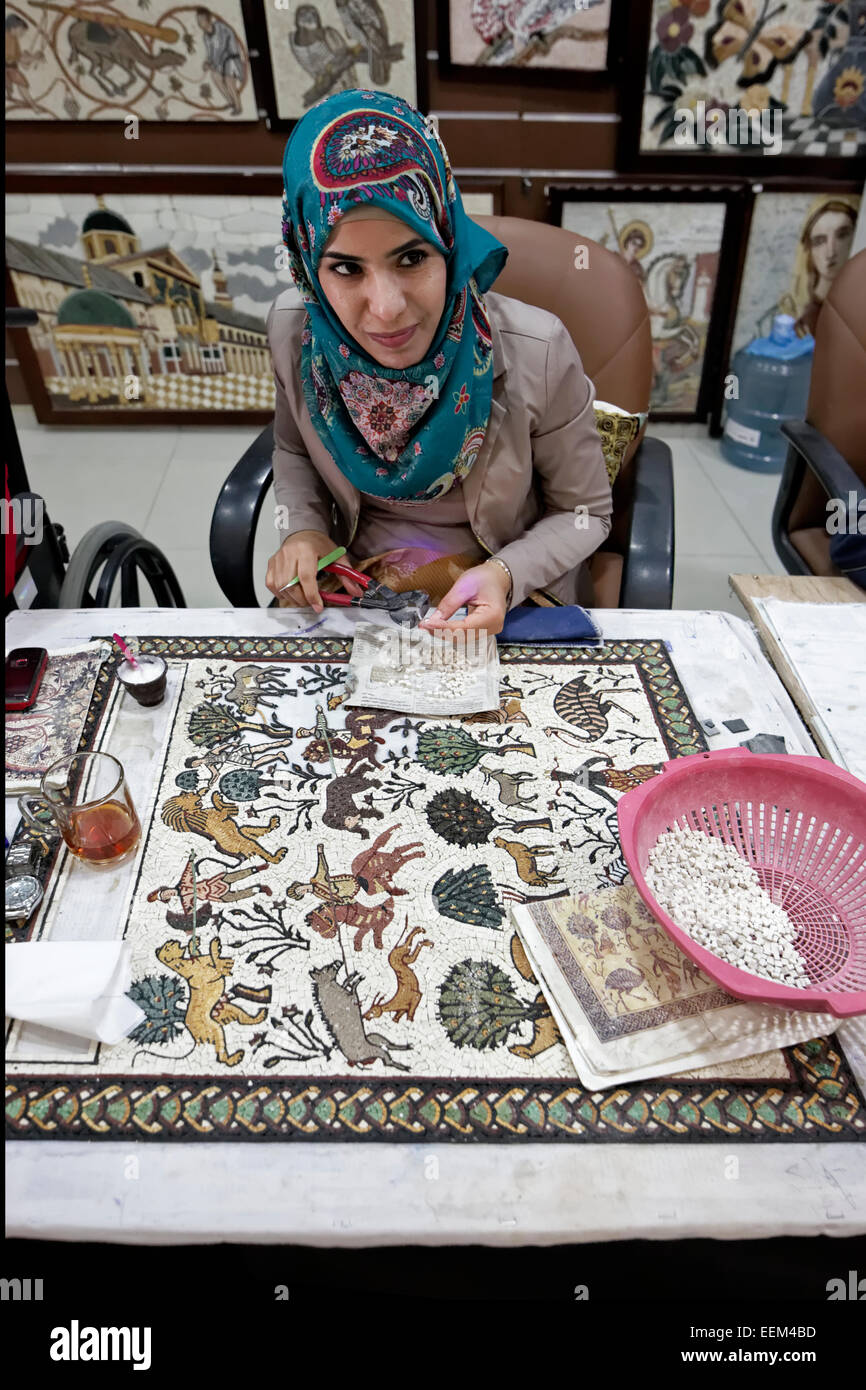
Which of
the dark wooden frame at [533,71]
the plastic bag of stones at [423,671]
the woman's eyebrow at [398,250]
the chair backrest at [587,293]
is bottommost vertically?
the plastic bag of stones at [423,671]

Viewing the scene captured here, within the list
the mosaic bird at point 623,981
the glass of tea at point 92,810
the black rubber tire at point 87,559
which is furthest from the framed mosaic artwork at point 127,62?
the mosaic bird at point 623,981

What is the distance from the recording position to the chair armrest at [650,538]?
4.86 ft

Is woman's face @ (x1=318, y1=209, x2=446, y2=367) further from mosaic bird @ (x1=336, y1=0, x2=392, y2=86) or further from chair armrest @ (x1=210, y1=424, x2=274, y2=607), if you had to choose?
mosaic bird @ (x1=336, y1=0, x2=392, y2=86)

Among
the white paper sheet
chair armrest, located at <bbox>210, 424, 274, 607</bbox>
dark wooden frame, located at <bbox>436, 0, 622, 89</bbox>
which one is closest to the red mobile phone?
chair armrest, located at <bbox>210, 424, 274, 607</bbox>

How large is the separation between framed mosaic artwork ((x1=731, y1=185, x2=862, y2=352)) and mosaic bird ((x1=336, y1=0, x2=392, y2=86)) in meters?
1.36

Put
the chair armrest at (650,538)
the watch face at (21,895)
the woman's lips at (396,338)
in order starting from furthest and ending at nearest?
the chair armrest at (650,538) < the woman's lips at (396,338) < the watch face at (21,895)

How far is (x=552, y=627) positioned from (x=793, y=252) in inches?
102

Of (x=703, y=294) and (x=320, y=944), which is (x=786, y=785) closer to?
(x=320, y=944)

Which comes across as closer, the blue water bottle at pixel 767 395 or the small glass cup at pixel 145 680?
the small glass cup at pixel 145 680

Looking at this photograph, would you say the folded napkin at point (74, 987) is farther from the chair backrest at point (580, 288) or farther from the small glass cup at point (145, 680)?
the chair backrest at point (580, 288)

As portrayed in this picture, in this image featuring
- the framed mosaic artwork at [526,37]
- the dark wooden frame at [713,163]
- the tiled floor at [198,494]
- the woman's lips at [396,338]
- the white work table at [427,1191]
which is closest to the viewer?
the white work table at [427,1191]

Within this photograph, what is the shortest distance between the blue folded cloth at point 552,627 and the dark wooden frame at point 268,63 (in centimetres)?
231

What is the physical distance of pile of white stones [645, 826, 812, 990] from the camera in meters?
0.87
